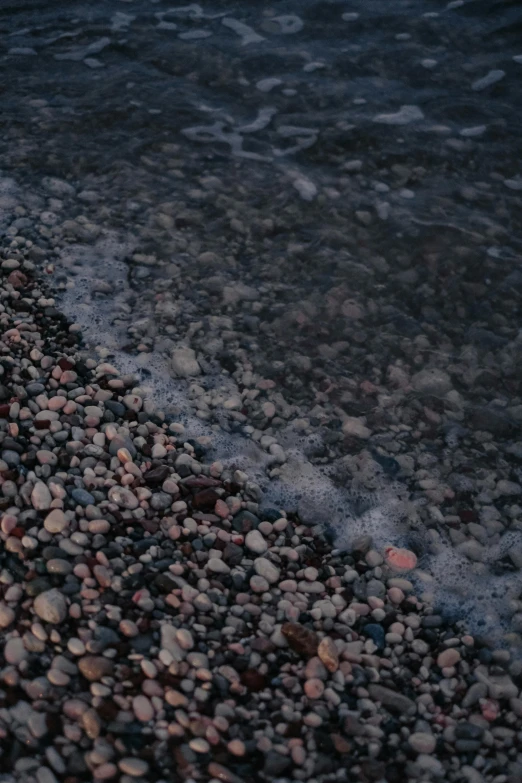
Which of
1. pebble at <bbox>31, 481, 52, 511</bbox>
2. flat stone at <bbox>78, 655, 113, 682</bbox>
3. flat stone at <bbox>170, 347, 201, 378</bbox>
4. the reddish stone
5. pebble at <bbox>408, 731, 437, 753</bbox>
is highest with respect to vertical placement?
pebble at <bbox>31, 481, 52, 511</bbox>

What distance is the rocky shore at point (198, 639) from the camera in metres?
2.75

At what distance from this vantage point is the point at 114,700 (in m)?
2.80

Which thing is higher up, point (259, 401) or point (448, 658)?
point (259, 401)

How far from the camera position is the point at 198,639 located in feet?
10.1

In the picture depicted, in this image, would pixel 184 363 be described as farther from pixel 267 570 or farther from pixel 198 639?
pixel 198 639

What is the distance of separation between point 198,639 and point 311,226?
343cm

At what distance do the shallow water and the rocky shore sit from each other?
0.30 meters

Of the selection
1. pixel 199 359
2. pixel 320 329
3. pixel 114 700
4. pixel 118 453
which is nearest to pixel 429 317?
pixel 320 329

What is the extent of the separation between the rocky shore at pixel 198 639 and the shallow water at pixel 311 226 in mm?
304

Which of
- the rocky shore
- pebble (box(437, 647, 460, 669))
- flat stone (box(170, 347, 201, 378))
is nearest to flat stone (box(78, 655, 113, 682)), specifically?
the rocky shore

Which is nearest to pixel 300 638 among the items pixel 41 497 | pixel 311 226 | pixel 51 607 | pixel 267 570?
pixel 267 570

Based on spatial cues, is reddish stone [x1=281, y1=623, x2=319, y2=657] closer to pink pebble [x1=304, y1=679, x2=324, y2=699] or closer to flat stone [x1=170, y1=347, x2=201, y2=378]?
pink pebble [x1=304, y1=679, x2=324, y2=699]

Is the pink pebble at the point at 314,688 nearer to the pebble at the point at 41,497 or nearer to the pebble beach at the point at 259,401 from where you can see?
the pebble beach at the point at 259,401

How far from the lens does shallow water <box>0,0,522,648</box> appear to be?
161 inches
